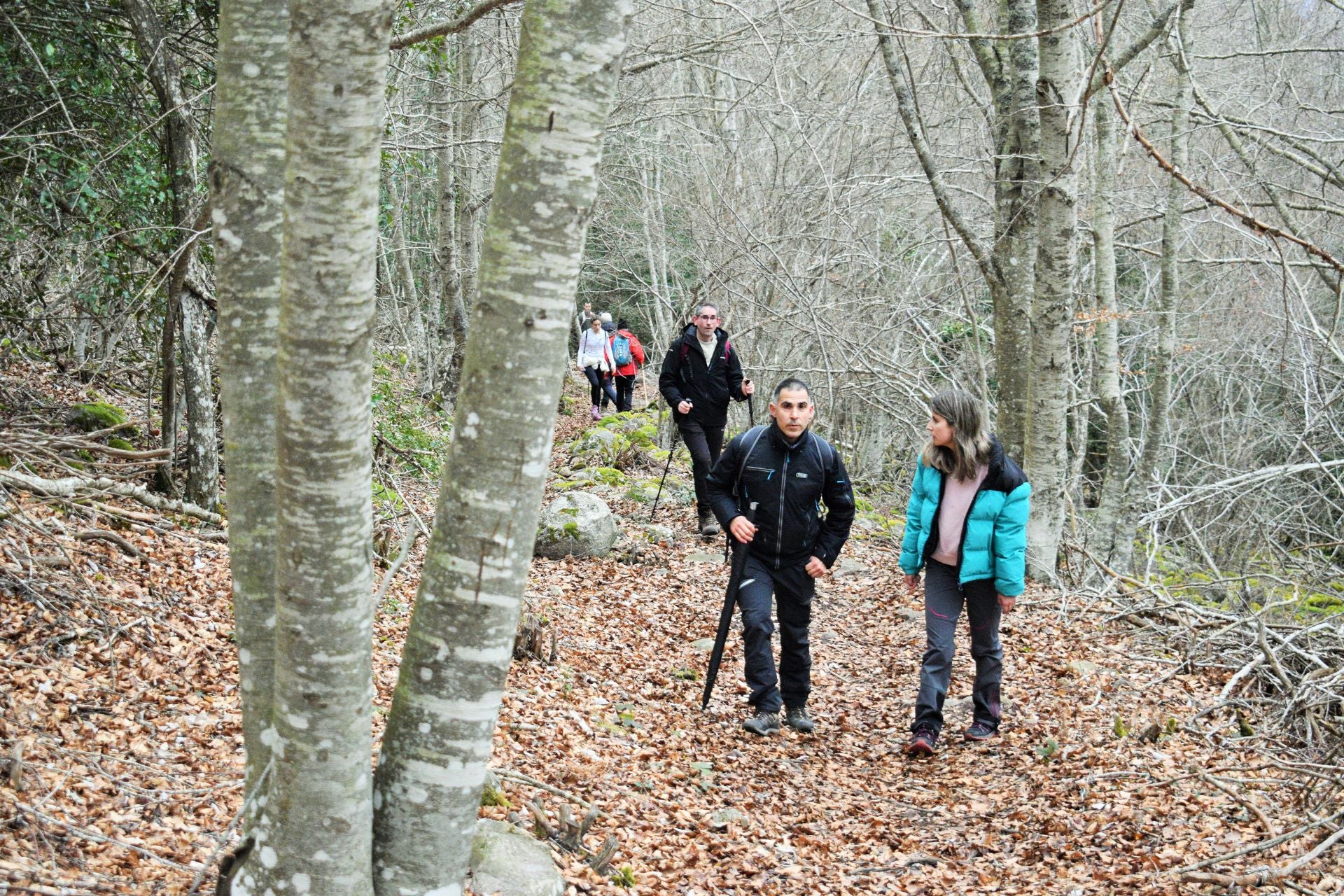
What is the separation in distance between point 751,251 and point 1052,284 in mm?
4699

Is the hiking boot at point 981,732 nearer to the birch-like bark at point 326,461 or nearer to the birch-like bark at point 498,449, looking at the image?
the birch-like bark at point 498,449

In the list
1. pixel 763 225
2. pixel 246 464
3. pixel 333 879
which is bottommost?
pixel 333 879

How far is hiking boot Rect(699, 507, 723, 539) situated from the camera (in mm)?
11093

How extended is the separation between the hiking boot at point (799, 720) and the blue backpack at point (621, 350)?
12.7 m

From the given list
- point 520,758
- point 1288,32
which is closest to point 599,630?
point 520,758

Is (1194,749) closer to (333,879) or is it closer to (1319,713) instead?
(1319,713)

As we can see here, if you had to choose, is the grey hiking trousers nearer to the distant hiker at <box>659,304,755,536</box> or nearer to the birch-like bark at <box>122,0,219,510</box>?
the distant hiker at <box>659,304,755,536</box>

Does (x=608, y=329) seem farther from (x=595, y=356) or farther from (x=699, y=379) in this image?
(x=699, y=379)

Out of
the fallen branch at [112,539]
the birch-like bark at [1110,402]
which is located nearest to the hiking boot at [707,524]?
Answer: the birch-like bark at [1110,402]

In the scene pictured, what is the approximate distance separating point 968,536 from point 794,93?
29.3 feet

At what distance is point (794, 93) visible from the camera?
42.7 ft

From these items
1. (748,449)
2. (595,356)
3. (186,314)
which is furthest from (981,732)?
(595,356)

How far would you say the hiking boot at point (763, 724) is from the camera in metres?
6.21

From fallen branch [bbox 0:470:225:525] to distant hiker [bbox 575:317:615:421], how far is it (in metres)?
11.5
